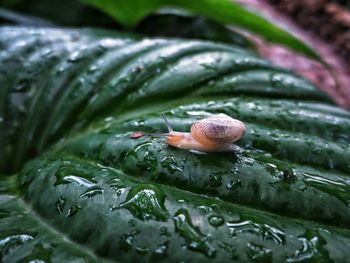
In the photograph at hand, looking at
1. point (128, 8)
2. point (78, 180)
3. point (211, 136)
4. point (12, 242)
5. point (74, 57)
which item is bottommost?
point (12, 242)

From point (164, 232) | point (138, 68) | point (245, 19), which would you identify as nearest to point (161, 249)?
point (164, 232)

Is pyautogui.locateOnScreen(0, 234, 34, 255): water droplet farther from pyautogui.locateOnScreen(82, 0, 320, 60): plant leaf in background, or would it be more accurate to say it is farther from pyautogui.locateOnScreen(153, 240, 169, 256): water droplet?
pyautogui.locateOnScreen(82, 0, 320, 60): plant leaf in background

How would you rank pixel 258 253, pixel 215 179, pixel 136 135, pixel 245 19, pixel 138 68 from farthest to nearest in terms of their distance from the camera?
pixel 245 19 < pixel 138 68 < pixel 136 135 < pixel 215 179 < pixel 258 253

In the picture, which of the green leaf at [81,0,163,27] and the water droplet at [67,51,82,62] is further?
the green leaf at [81,0,163,27]

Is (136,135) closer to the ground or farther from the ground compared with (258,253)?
farther from the ground

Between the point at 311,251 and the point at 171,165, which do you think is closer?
the point at 311,251

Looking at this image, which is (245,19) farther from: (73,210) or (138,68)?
(73,210)

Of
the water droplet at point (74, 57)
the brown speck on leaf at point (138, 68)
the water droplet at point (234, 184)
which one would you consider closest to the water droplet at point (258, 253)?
the water droplet at point (234, 184)

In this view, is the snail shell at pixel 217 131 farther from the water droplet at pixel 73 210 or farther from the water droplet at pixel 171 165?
the water droplet at pixel 73 210

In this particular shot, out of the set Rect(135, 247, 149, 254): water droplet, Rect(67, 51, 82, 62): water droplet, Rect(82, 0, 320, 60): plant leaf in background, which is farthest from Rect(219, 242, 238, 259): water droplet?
Rect(82, 0, 320, 60): plant leaf in background
